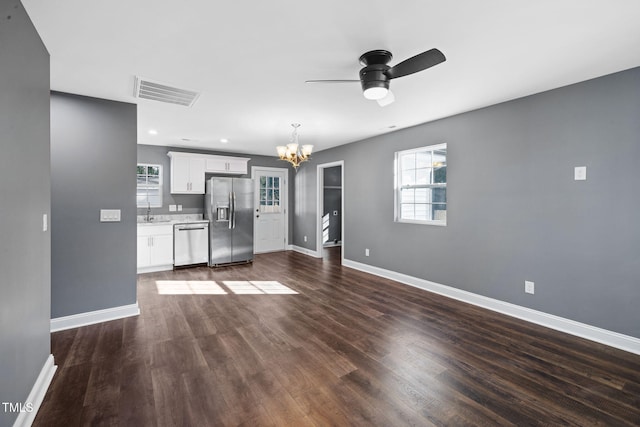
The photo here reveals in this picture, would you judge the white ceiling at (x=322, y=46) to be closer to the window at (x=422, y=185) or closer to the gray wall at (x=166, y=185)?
the window at (x=422, y=185)

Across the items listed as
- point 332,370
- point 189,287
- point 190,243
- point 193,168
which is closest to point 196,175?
point 193,168

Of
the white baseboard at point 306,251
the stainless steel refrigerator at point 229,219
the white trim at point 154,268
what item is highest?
the stainless steel refrigerator at point 229,219

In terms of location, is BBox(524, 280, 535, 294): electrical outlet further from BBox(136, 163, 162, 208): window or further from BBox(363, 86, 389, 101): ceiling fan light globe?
BBox(136, 163, 162, 208): window

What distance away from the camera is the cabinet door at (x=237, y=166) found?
6297mm

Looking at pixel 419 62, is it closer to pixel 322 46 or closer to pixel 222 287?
pixel 322 46

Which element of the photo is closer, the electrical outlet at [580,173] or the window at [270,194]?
the electrical outlet at [580,173]

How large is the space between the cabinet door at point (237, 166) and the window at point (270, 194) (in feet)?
2.24

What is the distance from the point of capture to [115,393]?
6.25 ft

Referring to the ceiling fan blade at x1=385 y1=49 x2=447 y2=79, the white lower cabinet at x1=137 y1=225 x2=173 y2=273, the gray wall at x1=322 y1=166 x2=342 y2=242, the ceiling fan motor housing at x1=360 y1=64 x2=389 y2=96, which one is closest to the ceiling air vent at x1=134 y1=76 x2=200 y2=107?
the ceiling fan motor housing at x1=360 y1=64 x2=389 y2=96

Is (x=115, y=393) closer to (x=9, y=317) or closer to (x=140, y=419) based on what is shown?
(x=140, y=419)

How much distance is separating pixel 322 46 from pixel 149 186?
5.11 metres

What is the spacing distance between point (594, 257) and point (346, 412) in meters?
2.76

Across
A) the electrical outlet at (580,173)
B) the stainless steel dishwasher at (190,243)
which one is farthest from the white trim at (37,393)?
the electrical outlet at (580,173)

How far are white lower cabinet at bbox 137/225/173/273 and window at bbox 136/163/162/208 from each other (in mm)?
836
